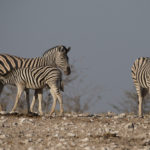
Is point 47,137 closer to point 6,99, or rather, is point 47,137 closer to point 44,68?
point 44,68

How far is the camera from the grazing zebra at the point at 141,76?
14487 mm

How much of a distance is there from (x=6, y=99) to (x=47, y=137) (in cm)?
1516

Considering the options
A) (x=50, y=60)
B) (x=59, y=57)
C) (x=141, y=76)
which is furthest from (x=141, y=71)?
(x=50, y=60)

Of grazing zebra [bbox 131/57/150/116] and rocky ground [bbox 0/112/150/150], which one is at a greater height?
grazing zebra [bbox 131/57/150/116]

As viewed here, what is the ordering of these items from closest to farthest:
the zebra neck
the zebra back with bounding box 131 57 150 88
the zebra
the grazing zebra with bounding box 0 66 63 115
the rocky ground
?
the rocky ground → the grazing zebra with bounding box 0 66 63 115 → the zebra back with bounding box 131 57 150 88 → the zebra → the zebra neck

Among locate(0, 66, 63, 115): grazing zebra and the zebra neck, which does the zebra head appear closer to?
the zebra neck

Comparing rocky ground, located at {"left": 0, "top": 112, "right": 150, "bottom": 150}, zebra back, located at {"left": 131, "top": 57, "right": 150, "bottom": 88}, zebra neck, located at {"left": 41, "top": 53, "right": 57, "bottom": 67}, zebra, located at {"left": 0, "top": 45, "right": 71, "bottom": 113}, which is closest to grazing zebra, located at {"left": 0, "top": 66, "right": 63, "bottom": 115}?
zebra, located at {"left": 0, "top": 45, "right": 71, "bottom": 113}

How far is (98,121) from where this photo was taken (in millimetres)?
10672

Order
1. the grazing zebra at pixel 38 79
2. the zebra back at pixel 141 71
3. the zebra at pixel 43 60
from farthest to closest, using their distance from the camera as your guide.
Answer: the zebra at pixel 43 60, the zebra back at pixel 141 71, the grazing zebra at pixel 38 79

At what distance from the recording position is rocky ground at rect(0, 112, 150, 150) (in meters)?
7.06

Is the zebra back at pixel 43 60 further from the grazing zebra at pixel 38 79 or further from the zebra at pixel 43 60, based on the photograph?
the grazing zebra at pixel 38 79

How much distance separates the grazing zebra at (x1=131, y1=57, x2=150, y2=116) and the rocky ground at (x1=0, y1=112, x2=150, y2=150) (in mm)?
4250

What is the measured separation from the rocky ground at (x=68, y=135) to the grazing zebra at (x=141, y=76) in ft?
13.9

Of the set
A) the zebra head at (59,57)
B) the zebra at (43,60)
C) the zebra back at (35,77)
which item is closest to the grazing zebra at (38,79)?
the zebra back at (35,77)
